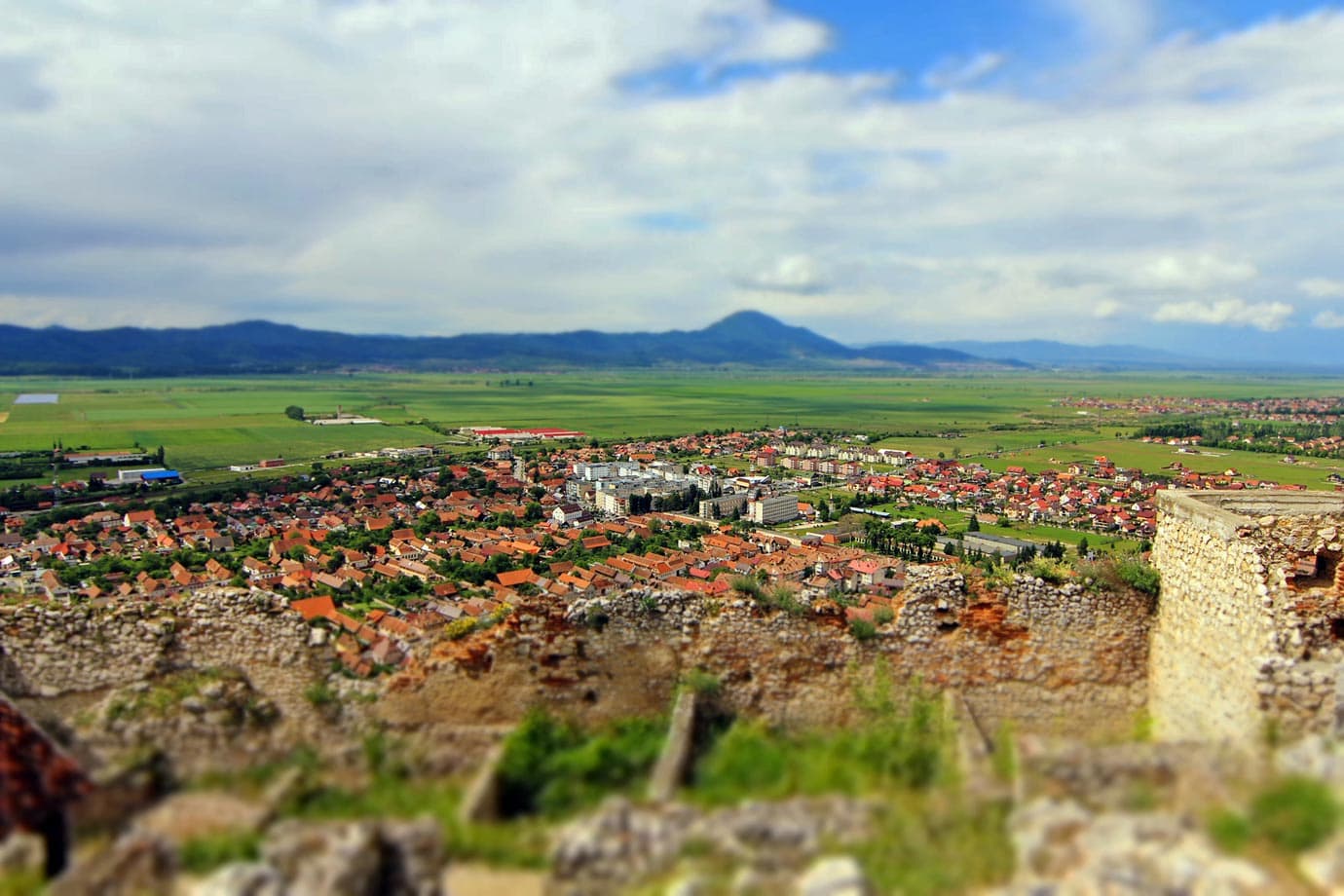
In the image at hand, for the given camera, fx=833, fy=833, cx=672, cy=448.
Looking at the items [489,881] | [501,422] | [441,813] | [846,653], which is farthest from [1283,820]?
[501,422]

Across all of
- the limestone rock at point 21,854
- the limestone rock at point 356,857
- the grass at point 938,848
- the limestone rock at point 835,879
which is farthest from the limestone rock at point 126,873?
the grass at point 938,848

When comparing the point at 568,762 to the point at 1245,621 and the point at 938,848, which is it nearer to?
the point at 938,848

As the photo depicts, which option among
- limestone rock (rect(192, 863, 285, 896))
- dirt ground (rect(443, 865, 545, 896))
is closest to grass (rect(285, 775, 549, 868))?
dirt ground (rect(443, 865, 545, 896))

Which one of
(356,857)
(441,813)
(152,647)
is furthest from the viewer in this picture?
(152,647)

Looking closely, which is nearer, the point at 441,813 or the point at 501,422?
the point at 441,813

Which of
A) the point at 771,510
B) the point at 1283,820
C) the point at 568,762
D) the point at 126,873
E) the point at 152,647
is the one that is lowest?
the point at 771,510

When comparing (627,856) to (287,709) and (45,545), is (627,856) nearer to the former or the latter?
(287,709)
